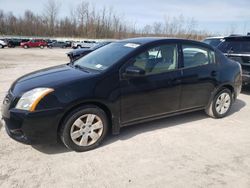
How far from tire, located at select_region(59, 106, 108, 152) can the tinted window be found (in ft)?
3.37

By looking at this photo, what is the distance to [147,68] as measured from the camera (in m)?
3.93

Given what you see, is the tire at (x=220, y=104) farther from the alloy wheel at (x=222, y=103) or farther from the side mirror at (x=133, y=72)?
the side mirror at (x=133, y=72)

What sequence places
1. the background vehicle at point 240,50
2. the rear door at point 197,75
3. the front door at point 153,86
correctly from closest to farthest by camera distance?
the front door at point 153,86, the rear door at point 197,75, the background vehicle at point 240,50

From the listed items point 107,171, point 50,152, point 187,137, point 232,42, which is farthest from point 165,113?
point 232,42

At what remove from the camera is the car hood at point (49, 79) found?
3.33 meters

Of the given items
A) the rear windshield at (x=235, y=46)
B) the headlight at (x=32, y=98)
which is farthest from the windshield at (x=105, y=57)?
the rear windshield at (x=235, y=46)

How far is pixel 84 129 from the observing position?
137 inches

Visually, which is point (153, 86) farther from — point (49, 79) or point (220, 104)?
point (220, 104)

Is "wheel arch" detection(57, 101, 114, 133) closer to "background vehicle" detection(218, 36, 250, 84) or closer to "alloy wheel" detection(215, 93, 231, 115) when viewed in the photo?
"alloy wheel" detection(215, 93, 231, 115)

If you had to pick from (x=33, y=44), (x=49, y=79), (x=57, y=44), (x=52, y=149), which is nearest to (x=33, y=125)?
(x=52, y=149)

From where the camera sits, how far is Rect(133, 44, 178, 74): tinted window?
3.90 meters

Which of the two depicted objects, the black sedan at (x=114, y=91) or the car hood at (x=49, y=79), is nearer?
the black sedan at (x=114, y=91)

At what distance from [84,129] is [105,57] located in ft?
4.31

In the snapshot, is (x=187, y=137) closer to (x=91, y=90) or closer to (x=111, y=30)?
(x=91, y=90)
